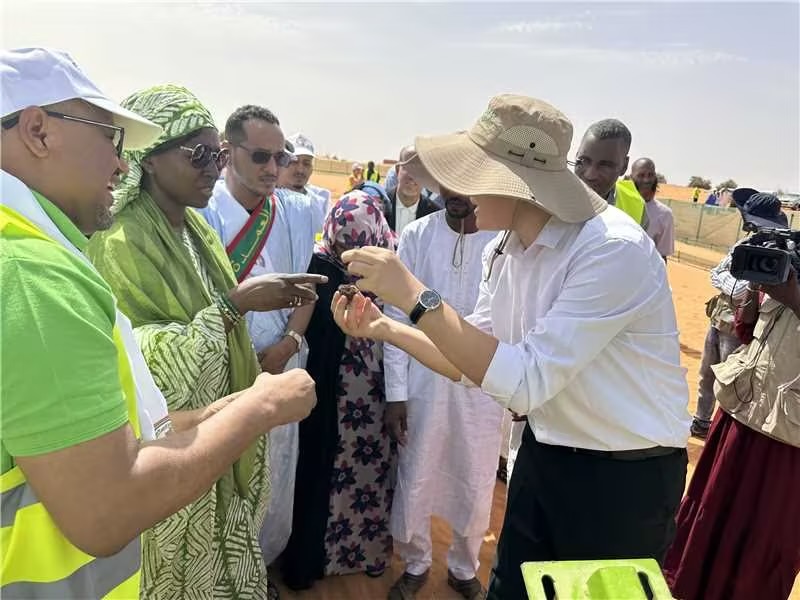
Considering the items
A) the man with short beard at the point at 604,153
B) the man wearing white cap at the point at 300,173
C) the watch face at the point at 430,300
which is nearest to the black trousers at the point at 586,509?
the watch face at the point at 430,300

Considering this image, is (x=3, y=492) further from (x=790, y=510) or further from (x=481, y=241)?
(x=790, y=510)

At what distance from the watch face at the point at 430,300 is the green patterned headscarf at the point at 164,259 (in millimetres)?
907

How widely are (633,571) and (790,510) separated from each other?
98.5 inches

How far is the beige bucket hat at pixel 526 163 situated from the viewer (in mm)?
1788

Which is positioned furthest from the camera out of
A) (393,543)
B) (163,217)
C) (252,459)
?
(393,543)

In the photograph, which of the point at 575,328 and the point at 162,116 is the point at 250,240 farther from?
the point at 575,328

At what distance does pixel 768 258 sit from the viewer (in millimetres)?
2572

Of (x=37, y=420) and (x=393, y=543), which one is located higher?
(x=37, y=420)

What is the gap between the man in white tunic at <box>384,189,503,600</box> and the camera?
3.11 meters

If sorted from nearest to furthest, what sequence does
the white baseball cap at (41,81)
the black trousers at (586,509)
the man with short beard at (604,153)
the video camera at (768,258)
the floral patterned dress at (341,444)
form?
1. the white baseball cap at (41,81)
2. the black trousers at (586,509)
3. the video camera at (768,258)
4. the floral patterned dress at (341,444)
5. the man with short beard at (604,153)

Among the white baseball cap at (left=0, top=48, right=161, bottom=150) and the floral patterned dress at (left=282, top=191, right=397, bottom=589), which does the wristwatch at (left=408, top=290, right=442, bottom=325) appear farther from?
the floral patterned dress at (left=282, top=191, right=397, bottom=589)

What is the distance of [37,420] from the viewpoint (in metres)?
1.03

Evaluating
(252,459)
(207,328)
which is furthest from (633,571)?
(252,459)

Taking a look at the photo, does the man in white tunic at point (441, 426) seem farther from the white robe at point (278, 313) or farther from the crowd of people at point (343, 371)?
the white robe at point (278, 313)
